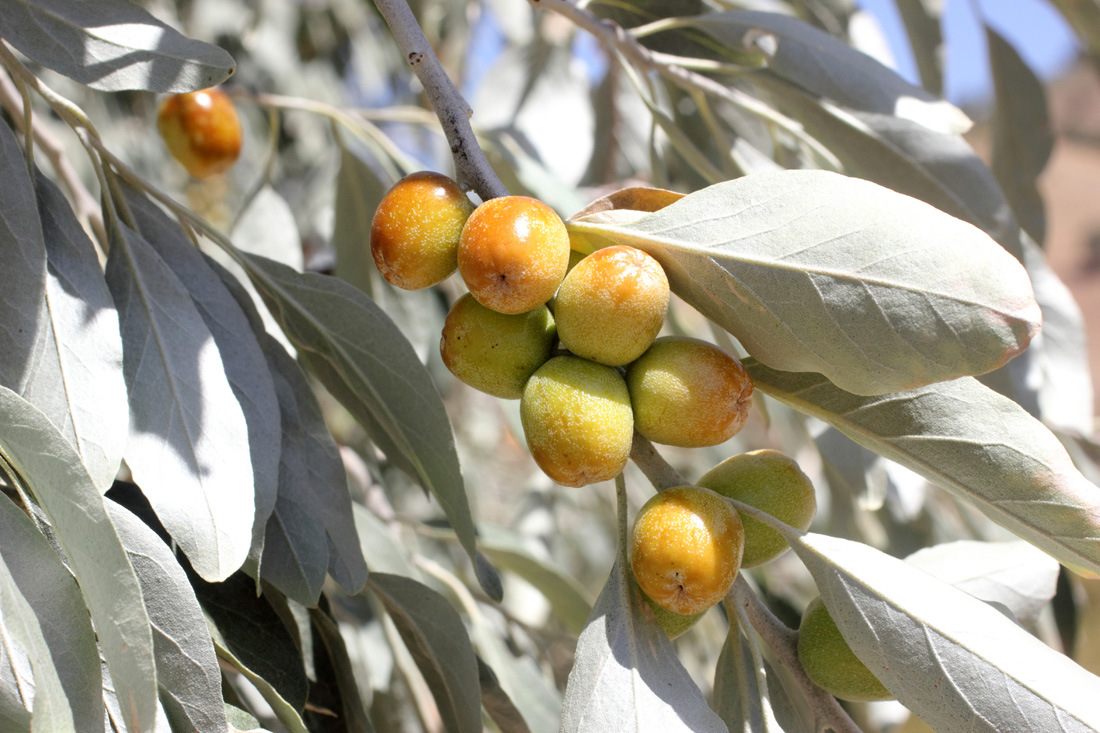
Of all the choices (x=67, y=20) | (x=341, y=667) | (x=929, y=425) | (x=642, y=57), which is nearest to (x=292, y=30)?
(x=642, y=57)

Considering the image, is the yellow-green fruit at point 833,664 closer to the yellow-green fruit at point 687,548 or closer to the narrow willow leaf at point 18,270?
the yellow-green fruit at point 687,548

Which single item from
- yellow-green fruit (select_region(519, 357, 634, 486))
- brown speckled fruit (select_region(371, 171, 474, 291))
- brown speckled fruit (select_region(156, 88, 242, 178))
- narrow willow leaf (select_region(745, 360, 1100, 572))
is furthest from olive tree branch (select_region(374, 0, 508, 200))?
brown speckled fruit (select_region(156, 88, 242, 178))

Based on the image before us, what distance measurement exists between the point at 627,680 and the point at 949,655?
19cm

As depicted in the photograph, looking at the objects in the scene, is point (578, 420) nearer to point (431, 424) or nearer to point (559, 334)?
point (559, 334)

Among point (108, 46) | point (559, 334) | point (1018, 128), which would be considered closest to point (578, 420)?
point (559, 334)

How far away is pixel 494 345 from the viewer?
53 cm

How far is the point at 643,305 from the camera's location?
1.58 ft

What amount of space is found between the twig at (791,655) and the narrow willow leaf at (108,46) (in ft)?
1.65

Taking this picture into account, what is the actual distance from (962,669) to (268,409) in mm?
484

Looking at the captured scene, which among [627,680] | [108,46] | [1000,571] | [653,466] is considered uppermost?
[108,46]

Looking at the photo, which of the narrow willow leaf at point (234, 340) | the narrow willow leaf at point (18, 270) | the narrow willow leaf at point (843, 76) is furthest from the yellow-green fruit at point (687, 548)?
the narrow willow leaf at point (843, 76)

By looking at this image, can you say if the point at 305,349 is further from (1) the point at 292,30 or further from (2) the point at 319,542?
(1) the point at 292,30

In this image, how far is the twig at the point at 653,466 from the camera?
554mm

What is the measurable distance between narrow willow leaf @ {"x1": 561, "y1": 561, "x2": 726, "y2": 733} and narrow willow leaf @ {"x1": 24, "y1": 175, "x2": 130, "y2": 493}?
0.31 metres
